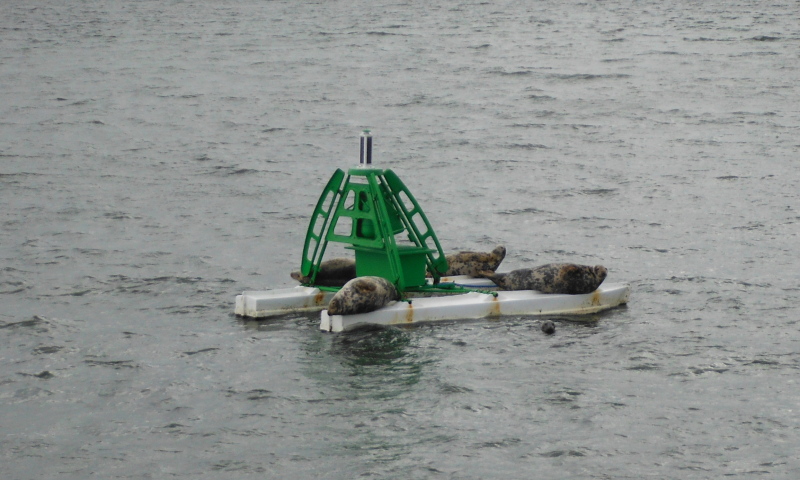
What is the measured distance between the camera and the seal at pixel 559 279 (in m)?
14.1

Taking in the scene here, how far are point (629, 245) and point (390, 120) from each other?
13682mm

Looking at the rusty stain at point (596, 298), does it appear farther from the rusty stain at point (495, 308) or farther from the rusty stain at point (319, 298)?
the rusty stain at point (319, 298)

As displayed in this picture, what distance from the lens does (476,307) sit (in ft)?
44.9

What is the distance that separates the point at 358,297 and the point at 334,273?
1.37m

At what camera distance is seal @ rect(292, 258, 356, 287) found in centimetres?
1434

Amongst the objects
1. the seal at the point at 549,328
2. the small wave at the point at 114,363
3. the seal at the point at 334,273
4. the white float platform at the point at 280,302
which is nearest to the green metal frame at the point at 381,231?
the seal at the point at 334,273

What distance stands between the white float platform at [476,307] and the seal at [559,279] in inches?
3.5

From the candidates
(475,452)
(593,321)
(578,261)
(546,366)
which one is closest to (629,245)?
(578,261)

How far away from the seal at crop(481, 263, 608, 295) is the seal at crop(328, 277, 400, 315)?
1830 millimetres

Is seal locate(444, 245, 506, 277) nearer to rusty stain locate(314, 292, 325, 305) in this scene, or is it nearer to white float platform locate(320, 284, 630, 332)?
white float platform locate(320, 284, 630, 332)

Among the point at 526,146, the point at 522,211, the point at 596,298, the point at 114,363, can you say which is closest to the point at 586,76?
the point at 526,146

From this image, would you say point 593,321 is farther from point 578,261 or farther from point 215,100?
point 215,100

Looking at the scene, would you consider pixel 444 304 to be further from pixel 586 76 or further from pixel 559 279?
pixel 586 76

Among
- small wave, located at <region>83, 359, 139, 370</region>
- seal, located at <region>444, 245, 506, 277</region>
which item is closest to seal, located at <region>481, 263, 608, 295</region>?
seal, located at <region>444, 245, 506, 277</region>
